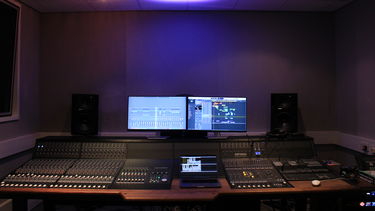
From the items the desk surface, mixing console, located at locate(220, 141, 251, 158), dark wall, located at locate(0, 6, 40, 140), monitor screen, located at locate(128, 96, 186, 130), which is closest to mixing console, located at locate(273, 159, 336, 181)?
the desk surface

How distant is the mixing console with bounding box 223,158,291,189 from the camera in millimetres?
1660

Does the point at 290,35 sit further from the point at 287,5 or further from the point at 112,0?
the point at 112,0

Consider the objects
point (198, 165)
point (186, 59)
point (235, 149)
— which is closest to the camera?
point (198, 165)

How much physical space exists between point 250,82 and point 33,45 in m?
2.63

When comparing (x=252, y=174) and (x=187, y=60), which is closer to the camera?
(x=252, y=174)

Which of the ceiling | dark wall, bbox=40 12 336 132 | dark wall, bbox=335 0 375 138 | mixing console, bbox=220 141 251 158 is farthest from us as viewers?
dark wall, bbox=40 12 336 132

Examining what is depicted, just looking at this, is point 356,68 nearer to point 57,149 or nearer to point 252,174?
point 252,174

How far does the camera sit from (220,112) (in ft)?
6.94

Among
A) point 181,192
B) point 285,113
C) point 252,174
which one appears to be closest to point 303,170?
point 252,174

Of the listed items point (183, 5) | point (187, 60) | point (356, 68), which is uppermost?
point (183, 5)

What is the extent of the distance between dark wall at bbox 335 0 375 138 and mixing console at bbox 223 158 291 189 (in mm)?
1333

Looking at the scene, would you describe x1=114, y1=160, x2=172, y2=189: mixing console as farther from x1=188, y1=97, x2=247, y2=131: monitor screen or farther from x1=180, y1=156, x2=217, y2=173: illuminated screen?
x1=188, y1=97, x2=247, y2=131: monitor screen

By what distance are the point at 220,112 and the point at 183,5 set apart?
4.49 ft

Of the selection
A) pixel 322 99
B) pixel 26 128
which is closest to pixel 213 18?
pixel 322 99
